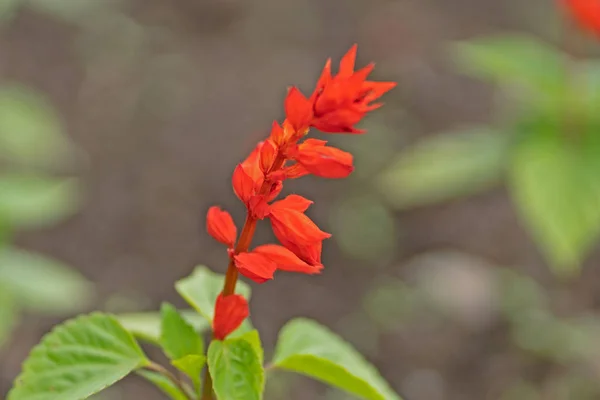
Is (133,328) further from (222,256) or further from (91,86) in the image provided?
(91,86)

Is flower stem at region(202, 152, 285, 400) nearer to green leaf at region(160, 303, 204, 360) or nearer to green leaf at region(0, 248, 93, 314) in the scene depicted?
green leaf at region(160, 303, 204, 360)

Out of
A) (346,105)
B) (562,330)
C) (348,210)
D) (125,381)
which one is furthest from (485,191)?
(346,105)

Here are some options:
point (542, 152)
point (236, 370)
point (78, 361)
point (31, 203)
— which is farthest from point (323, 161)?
point (542, 152)

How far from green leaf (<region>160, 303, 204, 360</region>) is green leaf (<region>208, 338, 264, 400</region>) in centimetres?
9

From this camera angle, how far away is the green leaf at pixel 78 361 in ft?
2.85

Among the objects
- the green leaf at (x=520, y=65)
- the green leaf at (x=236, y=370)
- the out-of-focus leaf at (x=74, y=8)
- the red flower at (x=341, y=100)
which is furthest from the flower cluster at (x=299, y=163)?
the out-of-focus leaf at (x=74, y=8)

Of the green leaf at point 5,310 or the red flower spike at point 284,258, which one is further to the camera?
the green leaf at point 5,310

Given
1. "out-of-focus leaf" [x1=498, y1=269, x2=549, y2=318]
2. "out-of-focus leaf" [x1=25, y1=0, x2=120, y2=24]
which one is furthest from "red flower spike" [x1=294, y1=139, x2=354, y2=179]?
"out-of-focus leaf" [x1=25, y1=0, x2=120, y2=24]

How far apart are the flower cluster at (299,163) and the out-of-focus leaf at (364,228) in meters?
2.61

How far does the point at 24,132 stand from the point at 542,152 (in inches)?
75.1

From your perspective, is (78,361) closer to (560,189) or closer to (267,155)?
(267,155)

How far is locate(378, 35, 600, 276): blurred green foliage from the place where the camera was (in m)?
2.67

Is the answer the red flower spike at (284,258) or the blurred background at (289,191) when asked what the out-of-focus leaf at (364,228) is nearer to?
the blurred background at (289,191)

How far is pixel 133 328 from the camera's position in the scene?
112 cm
